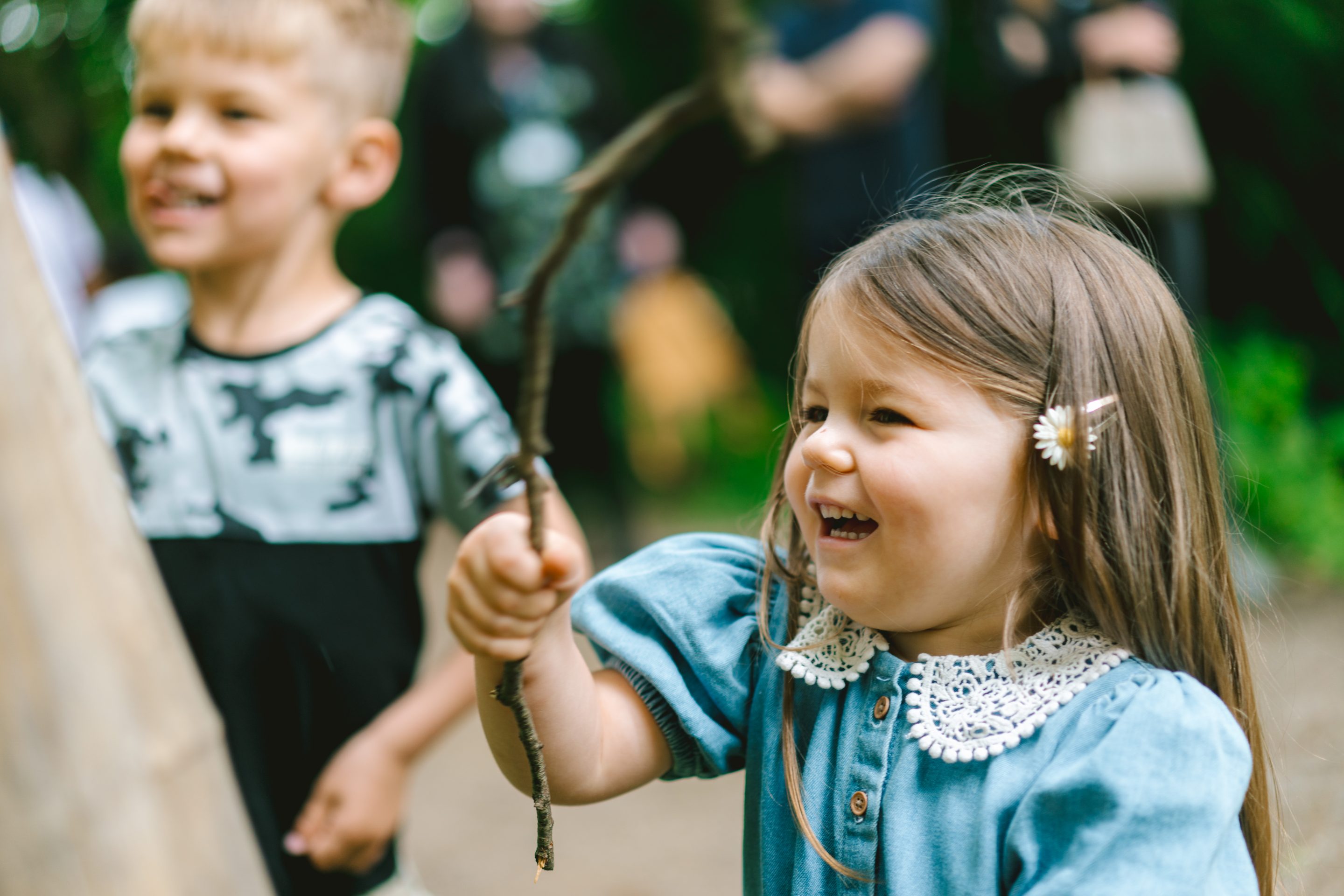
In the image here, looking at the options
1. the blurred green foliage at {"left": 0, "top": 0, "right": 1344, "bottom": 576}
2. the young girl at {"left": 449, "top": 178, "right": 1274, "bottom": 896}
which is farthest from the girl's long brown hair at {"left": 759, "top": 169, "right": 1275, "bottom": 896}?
the blurred green foliage at {"left": 0, "top": 0, "right": 1344, "bottom": 576}

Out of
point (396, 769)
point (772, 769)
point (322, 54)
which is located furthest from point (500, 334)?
point (772, 769)

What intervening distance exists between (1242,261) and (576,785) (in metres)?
5.06

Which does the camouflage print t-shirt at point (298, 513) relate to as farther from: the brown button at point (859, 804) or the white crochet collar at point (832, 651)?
the brown button at point (859, 804)

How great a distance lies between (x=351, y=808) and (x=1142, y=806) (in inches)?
45.3

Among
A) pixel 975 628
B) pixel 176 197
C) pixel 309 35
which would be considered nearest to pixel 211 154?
pixel 176 197

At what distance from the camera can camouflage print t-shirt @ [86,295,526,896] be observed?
1.86 metres

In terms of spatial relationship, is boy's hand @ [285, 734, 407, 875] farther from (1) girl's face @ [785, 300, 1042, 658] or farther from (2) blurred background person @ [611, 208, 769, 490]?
(2) blurred background person @ [611, 208, 769, 490]

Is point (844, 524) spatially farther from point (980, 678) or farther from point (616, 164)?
point (616, 164)

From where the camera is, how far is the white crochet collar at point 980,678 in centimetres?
129

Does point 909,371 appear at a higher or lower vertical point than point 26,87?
lower

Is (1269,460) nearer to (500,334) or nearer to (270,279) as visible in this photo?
(500,334)

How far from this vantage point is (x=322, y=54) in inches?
80.5

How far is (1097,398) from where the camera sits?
52.1 inches

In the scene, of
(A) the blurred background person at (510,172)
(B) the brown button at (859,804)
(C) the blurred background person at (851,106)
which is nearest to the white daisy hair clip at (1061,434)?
(B) the brown button at (859,804)
